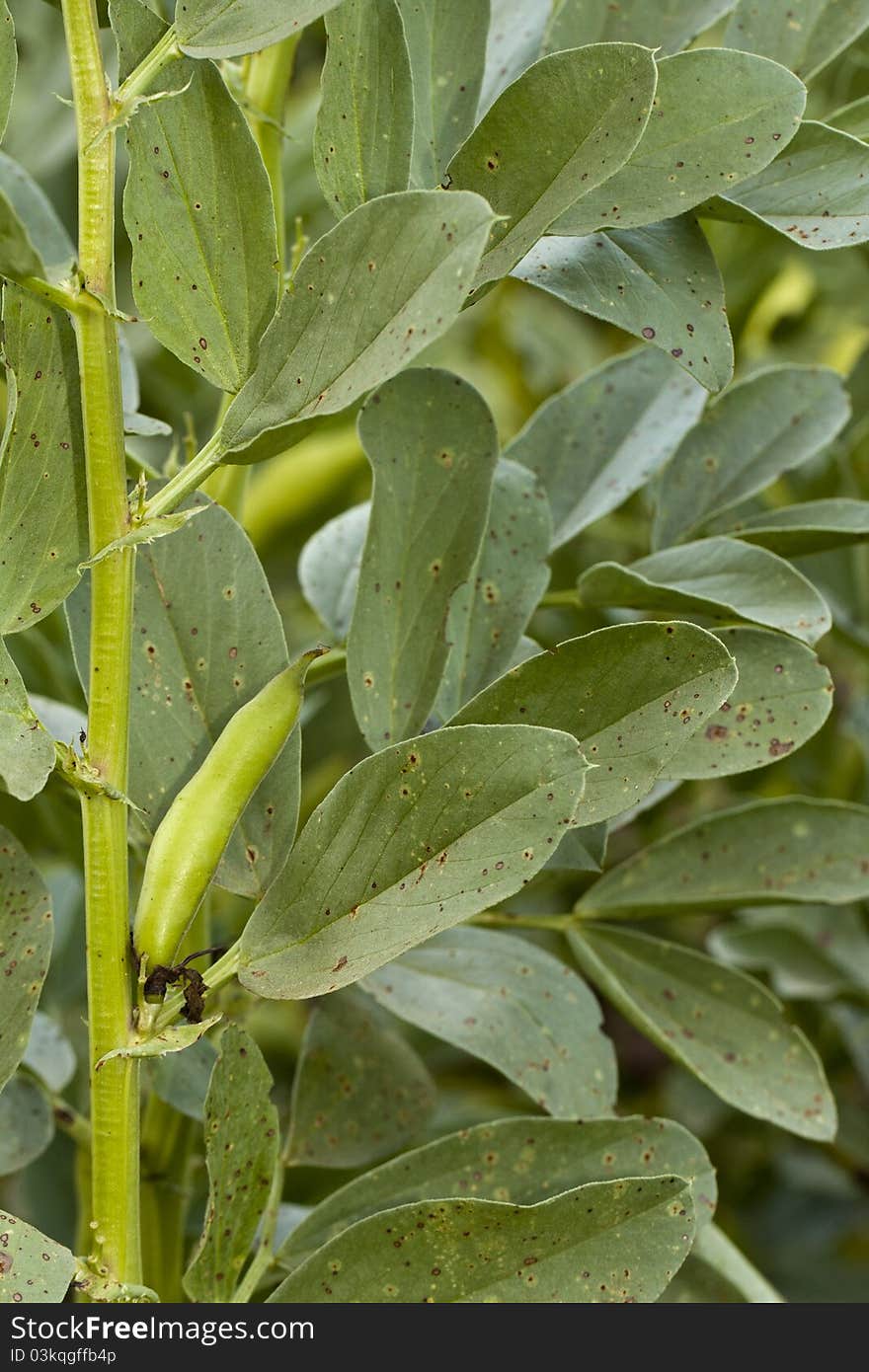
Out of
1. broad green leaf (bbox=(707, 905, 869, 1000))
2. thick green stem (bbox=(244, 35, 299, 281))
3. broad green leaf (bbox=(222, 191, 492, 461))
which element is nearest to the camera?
broad green leaf (bbox=(222, 191, 492, 461))

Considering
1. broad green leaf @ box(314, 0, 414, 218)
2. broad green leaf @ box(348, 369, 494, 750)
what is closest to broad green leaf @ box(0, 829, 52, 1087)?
broad green leaf @ box(348, 369, 494, 750)

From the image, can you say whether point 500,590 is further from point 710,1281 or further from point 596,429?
point 710,1281

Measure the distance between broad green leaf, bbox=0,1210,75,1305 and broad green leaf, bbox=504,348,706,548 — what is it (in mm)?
352

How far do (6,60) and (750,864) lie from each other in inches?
15.2

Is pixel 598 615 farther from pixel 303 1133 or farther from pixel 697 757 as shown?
pixel 303 1133

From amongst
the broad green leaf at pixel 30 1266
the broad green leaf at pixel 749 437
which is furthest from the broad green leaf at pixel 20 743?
the broad green leaf at pixel 749 437

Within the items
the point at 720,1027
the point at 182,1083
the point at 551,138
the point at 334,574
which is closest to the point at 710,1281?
the point at 720,1027

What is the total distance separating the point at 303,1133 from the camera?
0.58m

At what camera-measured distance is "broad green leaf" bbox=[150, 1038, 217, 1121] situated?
53 centimetres

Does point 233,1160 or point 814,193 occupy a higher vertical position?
point 814,193

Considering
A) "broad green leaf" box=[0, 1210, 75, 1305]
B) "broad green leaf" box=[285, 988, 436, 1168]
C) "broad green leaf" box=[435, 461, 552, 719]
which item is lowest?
"broad green leaf" box=[285, 988, 436, 1168]

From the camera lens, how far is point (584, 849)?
50 cm

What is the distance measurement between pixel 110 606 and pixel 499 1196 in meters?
0.23

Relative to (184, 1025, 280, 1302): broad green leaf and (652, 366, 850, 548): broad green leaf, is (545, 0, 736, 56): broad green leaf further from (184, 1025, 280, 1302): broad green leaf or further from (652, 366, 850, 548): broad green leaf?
(184, 1025, 280, 1302): broad green leaf
